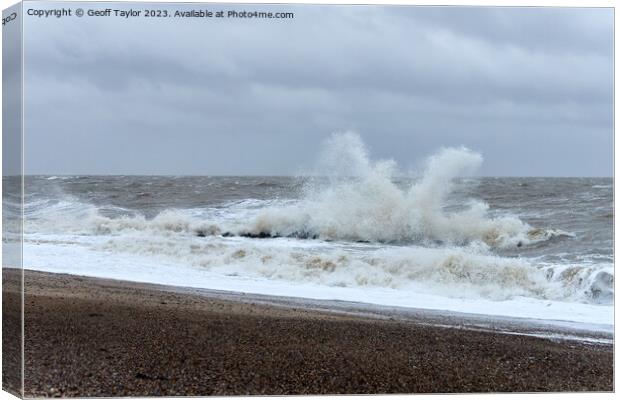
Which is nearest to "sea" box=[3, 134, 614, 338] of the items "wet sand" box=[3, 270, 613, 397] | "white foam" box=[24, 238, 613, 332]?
"white foam" box=[24, 238, 613, 332]

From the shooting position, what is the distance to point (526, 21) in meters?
6.81

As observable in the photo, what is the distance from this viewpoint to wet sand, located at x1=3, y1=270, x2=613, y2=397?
242 inches

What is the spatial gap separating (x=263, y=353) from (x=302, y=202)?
1351mm

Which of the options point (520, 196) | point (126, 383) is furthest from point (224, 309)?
point (520, 196)

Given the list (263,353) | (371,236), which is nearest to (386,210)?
(371,236)

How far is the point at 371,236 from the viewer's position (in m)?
7.42

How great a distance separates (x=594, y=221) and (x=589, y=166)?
0.48 meters

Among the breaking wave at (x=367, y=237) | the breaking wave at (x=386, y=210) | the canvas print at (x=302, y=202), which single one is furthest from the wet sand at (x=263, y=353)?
the breaking wave at (x=386, y=210)

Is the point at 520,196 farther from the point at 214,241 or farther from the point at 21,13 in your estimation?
the point at 21,13

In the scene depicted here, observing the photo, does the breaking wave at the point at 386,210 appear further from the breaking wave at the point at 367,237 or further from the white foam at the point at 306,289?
the white foam at the point at 306,289

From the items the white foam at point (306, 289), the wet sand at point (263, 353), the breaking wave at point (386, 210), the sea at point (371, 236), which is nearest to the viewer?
the wet sand at point (263, 353)

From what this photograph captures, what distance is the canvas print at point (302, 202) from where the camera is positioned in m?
6.30

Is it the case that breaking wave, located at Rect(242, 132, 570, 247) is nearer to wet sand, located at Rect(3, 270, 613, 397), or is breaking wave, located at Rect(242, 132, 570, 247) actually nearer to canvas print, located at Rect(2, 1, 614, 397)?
canvas print, located at Rect(2, 1, 614, 397)

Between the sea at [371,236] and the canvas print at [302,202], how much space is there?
0.8 inches
